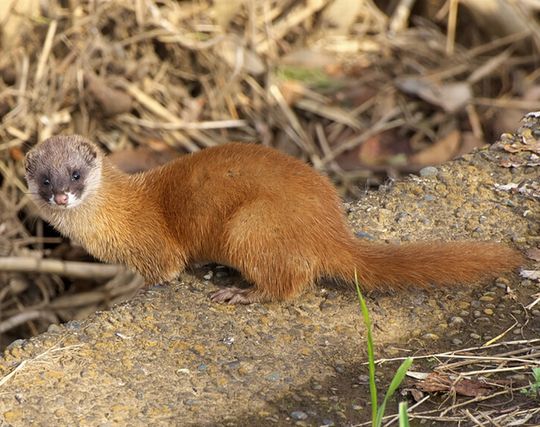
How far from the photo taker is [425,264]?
351cm

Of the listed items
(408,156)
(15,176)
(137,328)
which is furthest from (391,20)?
(137,328)

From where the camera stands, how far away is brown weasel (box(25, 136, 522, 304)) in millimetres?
3551

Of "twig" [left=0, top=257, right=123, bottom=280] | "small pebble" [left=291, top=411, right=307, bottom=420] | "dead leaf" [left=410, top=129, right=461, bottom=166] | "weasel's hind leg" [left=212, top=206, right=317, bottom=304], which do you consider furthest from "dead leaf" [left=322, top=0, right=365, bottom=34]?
"small pebble" [left=291, top=411, right=307, bottom=420]

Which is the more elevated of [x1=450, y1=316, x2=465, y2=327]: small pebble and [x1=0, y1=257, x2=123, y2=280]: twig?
[x1=450, y1=316, x2=465, y2=327]: small pebble

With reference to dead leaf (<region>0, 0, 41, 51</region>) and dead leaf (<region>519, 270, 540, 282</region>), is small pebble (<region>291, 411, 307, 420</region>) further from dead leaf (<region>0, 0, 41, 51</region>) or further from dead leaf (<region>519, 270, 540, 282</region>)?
dead leaf (<region>0, 0, 41, 51</region>)

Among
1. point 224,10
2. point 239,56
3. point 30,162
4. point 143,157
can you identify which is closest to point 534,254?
point 30,162

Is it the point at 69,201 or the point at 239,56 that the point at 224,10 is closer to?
the point at 239,56

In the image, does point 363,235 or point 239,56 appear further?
point 239,56

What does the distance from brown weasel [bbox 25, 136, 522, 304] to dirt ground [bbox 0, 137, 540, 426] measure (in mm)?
120

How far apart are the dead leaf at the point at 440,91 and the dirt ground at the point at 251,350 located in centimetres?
285

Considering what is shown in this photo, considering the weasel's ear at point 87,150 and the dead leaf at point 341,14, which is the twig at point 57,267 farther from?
the dead leaf at point 341,14

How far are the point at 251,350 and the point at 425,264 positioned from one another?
728 millimetres

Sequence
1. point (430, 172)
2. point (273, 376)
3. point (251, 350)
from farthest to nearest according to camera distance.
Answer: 1. point (430, 172)
2. point (251, 350)
3. point (273, 376)

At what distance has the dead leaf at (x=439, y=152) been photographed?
6.39 m
